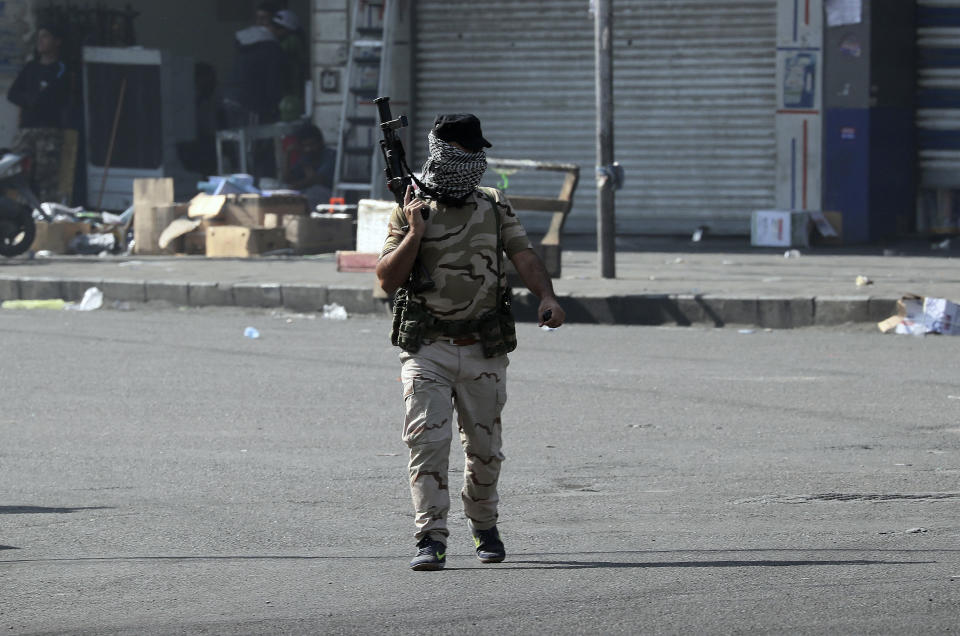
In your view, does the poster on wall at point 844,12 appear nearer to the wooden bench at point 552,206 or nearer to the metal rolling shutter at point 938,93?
the metal rolling shutter at point 938,93

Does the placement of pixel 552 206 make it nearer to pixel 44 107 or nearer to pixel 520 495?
pixel 520 495

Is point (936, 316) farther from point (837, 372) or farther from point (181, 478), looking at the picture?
point (181, 478)

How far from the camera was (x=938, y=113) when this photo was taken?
1872cm

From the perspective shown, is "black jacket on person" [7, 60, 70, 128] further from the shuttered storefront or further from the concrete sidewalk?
the shuttered storefront

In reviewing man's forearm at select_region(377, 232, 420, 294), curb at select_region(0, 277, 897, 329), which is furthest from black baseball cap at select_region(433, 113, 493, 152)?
curb at select_region(0, 277, 897, 329)

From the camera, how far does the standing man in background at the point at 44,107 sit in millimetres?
22406

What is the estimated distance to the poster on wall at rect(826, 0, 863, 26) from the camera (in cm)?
1809

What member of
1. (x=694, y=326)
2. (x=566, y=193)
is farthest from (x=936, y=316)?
(x=566, y=193)

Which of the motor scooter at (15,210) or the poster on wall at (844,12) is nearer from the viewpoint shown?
the motor scooter at (15,210)

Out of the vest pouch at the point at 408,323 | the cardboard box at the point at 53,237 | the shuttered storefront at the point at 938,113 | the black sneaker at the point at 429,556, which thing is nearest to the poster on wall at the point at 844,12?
the shuttered storefront at the point at 938,113

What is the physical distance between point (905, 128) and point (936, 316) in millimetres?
7755

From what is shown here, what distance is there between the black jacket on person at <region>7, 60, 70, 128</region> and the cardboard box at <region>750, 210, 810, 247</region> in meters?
10.6

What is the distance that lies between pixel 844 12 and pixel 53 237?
31.8 feet

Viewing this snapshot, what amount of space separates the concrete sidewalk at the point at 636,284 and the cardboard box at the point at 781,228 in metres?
0.57
